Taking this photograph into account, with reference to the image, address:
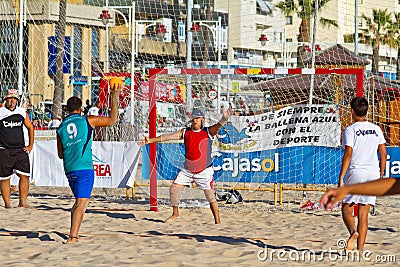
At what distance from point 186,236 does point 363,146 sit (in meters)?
2.41

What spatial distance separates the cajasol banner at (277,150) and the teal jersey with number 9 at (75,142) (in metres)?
3.10

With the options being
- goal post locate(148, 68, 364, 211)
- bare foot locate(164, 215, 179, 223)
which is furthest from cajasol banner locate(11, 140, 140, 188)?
bare foot locate(164, 215, 179, 223)

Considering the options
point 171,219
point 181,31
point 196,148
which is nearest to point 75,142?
point 196,148

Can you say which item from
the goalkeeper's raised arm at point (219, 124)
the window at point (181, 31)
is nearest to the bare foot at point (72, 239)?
the goalkeeper's raised arm at point (219, 124)

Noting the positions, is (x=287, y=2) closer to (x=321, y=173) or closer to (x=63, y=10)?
(x=63, y=10)

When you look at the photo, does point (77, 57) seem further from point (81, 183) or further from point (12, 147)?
point (81, 183)

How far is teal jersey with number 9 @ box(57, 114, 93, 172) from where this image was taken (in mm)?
8195

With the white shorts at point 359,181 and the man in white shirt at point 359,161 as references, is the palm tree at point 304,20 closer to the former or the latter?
the man in white shirt at point 359,161

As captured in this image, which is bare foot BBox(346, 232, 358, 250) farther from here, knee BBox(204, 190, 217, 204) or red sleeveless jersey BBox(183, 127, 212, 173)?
red sleeveless jersey BBox(183, 127, 212, 173)

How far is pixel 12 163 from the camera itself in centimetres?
1139

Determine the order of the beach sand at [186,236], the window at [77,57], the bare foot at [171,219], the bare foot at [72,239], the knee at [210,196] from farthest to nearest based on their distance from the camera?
the window at [77,57] → the bare foot at [171,219] → the knee at [210,196] → the bare foot at [72,239] → the beach sand at [186,236]

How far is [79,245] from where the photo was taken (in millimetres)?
8109

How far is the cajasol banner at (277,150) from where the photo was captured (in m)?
11.3

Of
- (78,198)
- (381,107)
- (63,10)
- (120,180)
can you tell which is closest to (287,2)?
(63,10)
